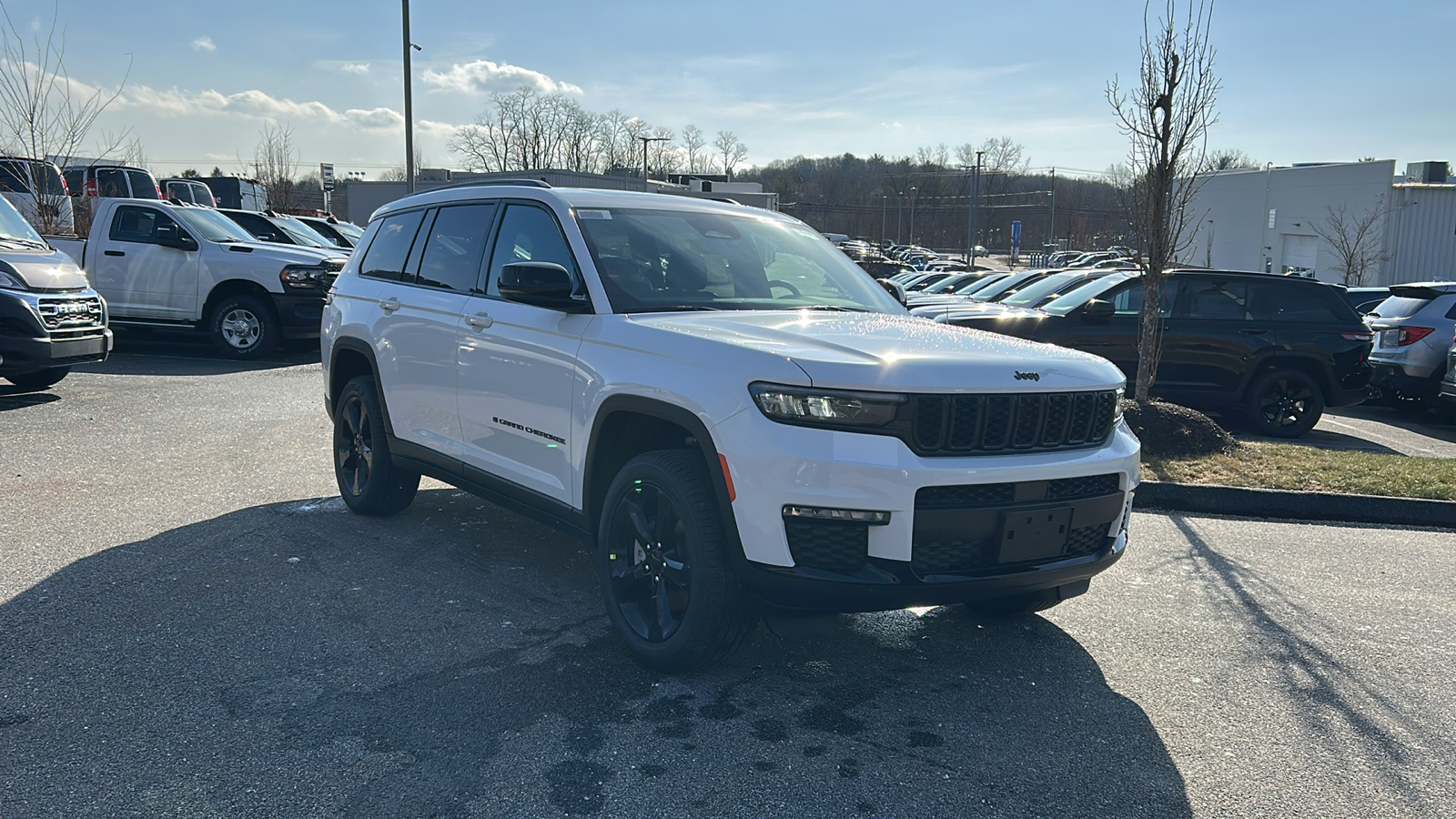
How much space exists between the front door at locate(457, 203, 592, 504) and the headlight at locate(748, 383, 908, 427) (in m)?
1.23

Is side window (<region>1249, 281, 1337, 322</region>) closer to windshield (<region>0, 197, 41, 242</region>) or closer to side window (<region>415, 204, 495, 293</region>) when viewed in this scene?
side window (<region>415, 204, 495, 293</region>)

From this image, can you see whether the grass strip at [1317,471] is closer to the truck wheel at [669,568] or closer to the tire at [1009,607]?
the tire at [1009,607]

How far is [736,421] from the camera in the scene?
345 centimetres

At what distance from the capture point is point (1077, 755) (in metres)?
3.38

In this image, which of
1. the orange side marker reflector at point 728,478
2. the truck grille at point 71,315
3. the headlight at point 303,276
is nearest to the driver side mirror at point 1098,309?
the orange side marker reflector at point 728,478

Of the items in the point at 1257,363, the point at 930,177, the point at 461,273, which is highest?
the point at 930,177

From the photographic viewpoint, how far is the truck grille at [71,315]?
966cm

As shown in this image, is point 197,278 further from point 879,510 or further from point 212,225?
point 879,510

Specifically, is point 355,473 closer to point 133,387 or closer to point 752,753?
point 752,753

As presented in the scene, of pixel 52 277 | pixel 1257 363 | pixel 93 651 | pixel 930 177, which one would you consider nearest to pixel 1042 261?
pixel 930 177

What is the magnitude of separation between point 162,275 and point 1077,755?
13.8 m

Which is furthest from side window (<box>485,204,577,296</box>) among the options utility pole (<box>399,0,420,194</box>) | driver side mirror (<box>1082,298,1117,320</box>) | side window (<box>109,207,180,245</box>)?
utility pole (<box>399,0,420,194</box>)

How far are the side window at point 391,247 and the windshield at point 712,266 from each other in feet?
5.43

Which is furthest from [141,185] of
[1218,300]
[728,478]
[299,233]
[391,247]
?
[728,478]
